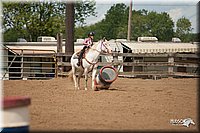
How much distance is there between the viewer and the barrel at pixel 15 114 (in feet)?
10.5

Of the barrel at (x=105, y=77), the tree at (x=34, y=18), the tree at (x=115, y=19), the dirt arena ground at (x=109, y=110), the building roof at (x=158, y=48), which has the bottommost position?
the dirt arena ground at (x=109, y=110)

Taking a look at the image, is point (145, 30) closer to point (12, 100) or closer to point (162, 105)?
point (162, 105)

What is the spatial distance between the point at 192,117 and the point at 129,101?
209 centimetres

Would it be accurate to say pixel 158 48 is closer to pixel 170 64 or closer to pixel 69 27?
pixel 170 64

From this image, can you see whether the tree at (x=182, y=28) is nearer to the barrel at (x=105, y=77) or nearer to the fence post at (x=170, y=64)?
the fence post at (x=170, y=64)

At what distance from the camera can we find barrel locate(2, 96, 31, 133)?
3.21 metres

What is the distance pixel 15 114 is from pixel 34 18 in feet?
106

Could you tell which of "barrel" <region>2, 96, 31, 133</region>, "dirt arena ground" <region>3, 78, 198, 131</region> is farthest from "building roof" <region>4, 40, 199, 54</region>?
"barrel" <region>2, 96, 31, 133</region>

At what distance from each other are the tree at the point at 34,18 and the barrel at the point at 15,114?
103 ft

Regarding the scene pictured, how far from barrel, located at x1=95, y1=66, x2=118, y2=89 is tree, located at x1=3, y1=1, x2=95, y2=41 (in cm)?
2416

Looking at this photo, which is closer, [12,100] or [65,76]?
[12,100]

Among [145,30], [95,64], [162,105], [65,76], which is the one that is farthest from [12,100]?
[145,30]

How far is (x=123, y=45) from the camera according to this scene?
21.1 m

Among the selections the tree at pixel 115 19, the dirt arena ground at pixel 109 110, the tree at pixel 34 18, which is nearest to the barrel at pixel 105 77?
the dirt arena ground at pixel 109 110
